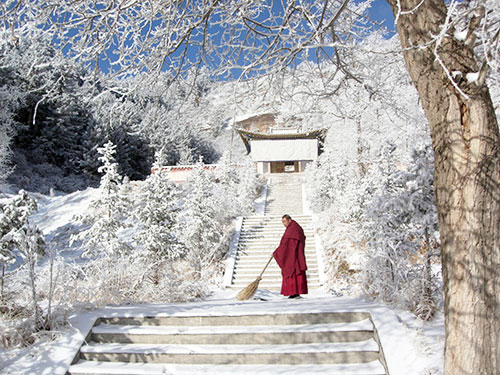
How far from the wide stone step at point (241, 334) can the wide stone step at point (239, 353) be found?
64mm

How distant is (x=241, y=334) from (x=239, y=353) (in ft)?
0.79

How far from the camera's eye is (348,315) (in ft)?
12.0

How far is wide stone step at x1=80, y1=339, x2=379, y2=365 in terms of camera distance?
10.4ft

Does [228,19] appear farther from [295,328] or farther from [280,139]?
[280,139]

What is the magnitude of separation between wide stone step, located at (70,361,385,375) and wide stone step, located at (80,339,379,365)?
A: 0.05m

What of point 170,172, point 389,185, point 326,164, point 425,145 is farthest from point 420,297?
point 170,172

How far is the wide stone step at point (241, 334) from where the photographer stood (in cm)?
341

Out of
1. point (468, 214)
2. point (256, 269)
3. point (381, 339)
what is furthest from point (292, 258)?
point (256, 269)

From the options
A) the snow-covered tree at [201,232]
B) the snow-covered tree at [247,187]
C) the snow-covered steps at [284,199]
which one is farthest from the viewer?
the snow-covered steps at [284,199]

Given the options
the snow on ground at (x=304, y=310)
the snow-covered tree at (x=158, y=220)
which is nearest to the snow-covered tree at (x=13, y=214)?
the snow on ground at (x=304, y=310)

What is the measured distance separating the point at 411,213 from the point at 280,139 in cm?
2784

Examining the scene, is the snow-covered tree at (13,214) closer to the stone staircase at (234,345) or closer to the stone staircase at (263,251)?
the stone staircase at (234,345)

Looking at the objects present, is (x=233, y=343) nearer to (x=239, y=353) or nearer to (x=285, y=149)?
(x=239, y=353)

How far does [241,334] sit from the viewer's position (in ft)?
11.4
